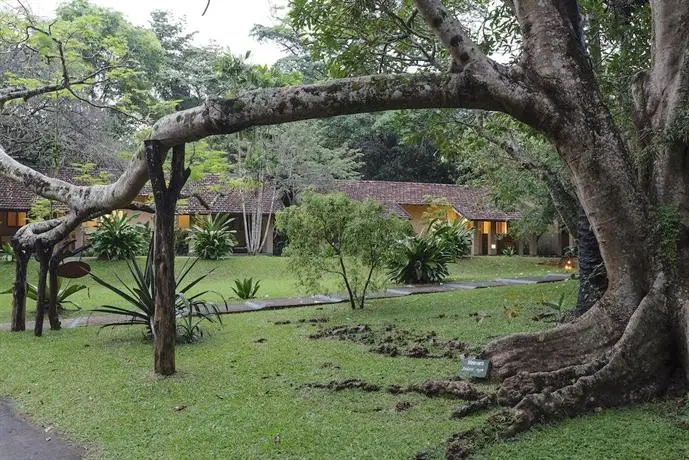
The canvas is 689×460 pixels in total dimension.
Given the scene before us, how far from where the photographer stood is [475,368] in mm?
4770

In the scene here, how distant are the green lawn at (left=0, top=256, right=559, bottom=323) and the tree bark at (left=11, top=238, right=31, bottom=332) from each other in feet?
7.11

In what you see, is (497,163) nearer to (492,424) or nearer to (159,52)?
(492,424)

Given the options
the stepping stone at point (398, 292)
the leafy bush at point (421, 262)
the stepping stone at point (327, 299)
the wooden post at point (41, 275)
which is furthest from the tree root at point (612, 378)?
the leafy bush at point (421, 262)

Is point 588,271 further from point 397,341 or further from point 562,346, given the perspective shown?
point 562,346

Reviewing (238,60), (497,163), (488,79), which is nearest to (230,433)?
(488,79)

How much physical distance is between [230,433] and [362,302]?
6.34 meters

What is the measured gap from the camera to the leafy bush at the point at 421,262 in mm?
14109

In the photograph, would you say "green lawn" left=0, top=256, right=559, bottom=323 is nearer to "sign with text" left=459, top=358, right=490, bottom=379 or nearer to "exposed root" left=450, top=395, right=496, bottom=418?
"sign with text" left=459, top=358, right=490, bottom=379

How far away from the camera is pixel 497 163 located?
552 inches

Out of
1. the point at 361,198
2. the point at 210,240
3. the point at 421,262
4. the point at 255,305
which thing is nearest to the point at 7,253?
the point at 210,240

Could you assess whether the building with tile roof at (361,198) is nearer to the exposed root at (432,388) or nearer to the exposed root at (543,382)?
the exposed root at (432,388)

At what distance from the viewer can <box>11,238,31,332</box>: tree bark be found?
324 inches

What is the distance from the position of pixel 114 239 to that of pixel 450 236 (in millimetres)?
11032

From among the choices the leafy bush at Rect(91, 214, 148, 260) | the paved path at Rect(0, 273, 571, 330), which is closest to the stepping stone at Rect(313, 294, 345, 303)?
the paved path at Rect(0, 273, 571, 330)
